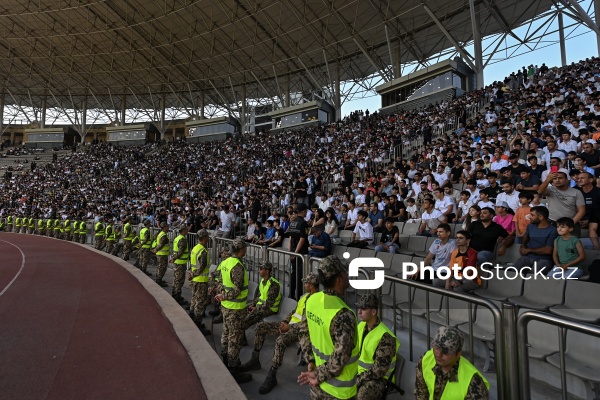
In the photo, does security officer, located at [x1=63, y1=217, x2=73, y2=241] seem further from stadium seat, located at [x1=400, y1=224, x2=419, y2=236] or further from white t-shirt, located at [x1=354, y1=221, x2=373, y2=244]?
stadium seat, located at [x1=400, y1=224, x2=419, y2=236]

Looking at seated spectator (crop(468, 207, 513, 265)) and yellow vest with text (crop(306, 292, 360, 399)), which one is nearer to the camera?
yellow vest with text (crop(306, 292, 360, 399))

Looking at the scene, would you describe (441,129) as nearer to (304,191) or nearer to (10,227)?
(304,191)

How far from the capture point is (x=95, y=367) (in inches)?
191

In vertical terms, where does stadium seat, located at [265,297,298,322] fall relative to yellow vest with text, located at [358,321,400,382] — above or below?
below

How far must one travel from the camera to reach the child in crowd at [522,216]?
20.9ft

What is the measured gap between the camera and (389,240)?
871cm

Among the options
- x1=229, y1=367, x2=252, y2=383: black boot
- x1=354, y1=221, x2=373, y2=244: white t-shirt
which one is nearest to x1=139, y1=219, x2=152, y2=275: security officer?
x1=354, y1=221, x2=373, y2=244: white t-shirt

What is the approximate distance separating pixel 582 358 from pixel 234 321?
3954mm

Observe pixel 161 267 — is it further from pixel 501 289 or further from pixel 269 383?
pixel 501 289

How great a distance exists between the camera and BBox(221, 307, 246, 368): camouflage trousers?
504 cm

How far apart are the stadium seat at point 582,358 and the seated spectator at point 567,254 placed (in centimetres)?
Result: 167

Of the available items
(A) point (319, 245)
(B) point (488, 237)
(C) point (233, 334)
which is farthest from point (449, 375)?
(A) point (319, 245)

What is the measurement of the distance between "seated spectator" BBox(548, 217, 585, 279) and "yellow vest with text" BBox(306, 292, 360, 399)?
138 inches

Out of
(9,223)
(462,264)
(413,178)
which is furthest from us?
(9,223)
